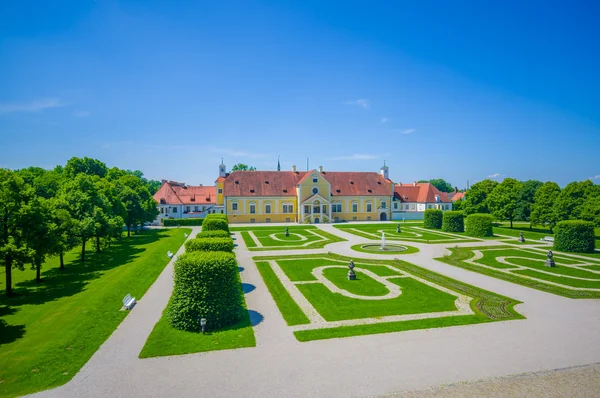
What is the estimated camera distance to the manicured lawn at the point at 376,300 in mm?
15180

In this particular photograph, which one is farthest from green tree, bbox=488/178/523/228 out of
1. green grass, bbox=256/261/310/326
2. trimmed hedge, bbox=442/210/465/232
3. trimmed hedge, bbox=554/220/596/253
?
green grass, bbox=256/261/310/326

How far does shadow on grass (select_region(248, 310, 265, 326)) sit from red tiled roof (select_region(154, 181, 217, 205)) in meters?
57.5

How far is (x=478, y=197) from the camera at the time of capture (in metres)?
60.9

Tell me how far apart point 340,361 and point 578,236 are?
33578mm

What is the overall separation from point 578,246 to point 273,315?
33.2 m

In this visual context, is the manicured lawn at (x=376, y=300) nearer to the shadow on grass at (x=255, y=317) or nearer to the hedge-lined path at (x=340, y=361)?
the hedge-lined path at (x=340, y=361)

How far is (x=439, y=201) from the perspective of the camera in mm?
A: 74812

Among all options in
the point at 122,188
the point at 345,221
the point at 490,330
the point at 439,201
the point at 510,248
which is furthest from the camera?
the point at 439,201

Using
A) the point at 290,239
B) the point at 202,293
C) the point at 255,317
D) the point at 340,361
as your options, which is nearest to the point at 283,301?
the point at 255,317

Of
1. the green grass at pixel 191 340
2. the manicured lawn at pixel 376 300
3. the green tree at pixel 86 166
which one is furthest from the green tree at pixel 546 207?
the green tree at pixel 86 166

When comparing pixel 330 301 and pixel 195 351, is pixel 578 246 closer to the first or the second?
pixel 330 301

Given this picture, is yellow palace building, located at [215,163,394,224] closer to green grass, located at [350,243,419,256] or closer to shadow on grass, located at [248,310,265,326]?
green grass, located at [350,243,419,256]

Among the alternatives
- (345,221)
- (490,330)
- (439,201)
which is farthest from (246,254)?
(439,201)

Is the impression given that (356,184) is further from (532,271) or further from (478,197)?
(532,271)
